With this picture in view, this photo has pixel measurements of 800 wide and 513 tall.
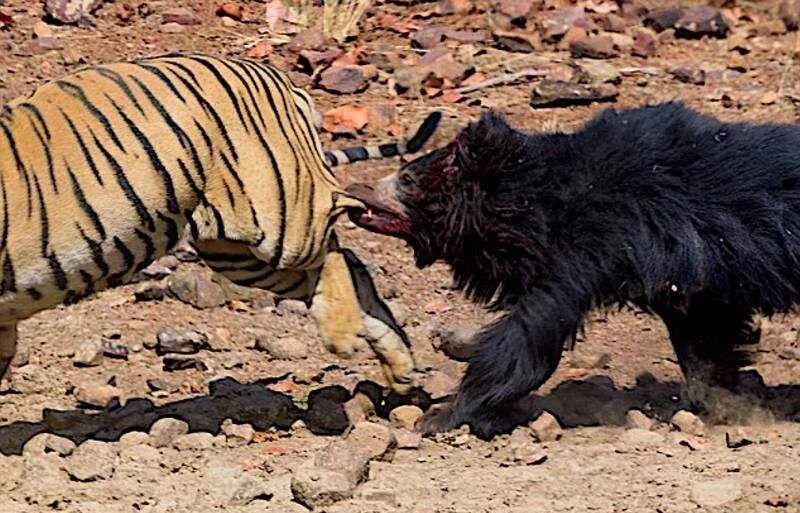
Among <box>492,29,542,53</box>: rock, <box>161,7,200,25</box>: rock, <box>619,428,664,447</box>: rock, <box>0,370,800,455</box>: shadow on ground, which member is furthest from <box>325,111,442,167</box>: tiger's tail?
<box>161,7,200,25</box>: rock

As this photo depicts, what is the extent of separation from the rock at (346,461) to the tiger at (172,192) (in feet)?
2.71

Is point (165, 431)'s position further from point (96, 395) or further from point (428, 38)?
point (428, 38)

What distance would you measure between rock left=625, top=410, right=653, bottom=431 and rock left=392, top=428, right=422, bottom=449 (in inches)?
35.0

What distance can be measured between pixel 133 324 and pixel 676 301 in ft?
8.67

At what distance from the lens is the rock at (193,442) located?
20.2ft

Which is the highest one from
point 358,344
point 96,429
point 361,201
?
point 361,201

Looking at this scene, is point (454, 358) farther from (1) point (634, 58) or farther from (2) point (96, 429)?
(1) point (634, 58)

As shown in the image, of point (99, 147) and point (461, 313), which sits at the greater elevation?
point (99, 147)

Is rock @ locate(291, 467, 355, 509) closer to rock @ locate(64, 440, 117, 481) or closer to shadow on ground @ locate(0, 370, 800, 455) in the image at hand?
rock @ locate(64, 440, 117, 481)

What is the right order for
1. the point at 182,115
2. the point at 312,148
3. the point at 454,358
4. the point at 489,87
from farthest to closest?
the point at 489,87
the point at 454,358
the point at 312,148
the point at 182,115

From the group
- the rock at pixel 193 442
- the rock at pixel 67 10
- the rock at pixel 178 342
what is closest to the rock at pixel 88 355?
the rock at pixel 178 342

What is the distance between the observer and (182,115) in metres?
6.00

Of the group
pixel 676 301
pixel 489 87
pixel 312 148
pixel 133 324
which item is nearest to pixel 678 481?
pixel 676 301

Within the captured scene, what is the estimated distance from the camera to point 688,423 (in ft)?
21.3
